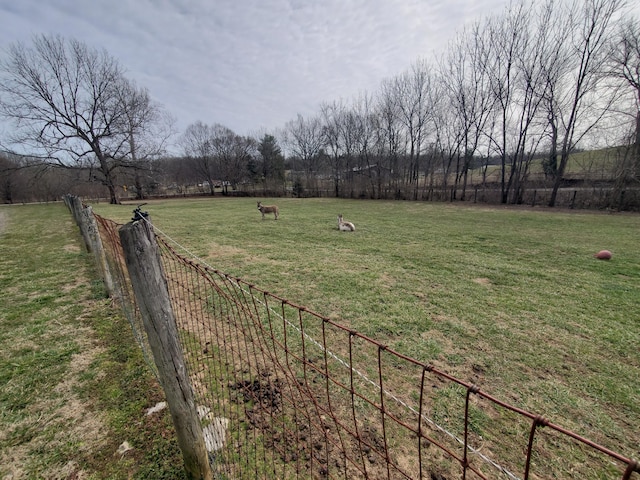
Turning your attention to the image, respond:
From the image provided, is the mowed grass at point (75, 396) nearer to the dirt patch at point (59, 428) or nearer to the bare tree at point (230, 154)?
the dirt patch at point (59, 428)

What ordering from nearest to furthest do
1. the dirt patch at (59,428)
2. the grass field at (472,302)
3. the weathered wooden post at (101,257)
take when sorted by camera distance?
the dirt patch at (59,428) < the grass field at (472,302) < the weathered wooden post at (101,257)

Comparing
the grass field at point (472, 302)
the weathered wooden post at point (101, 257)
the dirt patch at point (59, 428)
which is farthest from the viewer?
the weathered wooden post at point (101, 257)

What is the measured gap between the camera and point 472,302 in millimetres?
3789

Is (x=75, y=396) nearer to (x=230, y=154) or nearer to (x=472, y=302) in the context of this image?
(x=472, y=302)

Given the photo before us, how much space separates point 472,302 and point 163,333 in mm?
3888

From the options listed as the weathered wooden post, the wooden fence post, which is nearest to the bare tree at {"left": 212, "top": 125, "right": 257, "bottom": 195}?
the weathered wooden post

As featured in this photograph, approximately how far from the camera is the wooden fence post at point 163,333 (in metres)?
1.28

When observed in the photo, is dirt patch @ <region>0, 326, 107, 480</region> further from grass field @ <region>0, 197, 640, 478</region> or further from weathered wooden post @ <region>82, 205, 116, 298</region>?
weathered wooden post @ <region>82, 205, 116, 298</region>

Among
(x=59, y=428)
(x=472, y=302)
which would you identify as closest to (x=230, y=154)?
(x=472, y=302)

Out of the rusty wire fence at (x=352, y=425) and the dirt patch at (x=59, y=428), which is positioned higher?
the dirt patch at (x=59, y=428)

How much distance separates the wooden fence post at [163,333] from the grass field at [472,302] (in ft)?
1.50

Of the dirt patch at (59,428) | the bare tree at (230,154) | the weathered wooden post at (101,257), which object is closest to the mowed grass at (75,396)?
the dirt patch at (59,428)

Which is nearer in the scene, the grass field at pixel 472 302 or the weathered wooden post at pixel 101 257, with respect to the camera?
the grass field at pixel 472 302

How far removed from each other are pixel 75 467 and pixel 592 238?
11.6 m
